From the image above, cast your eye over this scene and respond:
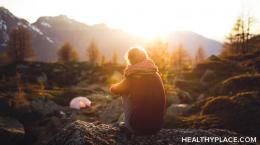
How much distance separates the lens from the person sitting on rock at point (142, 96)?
7.62 metres

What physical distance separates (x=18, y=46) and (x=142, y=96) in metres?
75.0

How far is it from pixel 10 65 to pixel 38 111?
4030 centimetres

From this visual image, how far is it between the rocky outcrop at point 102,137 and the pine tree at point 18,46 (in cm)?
7343

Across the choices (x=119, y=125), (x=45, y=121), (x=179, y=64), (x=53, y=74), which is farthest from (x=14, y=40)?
(x=119, y=125)

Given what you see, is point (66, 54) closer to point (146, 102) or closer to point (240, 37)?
point (240, 37)

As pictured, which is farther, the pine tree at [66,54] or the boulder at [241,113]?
the pine tree at [66,54]

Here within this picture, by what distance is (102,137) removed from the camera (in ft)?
24.2

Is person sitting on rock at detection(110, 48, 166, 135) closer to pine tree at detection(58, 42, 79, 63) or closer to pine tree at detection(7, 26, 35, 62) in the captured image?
pine tree at detection(7, 26, 35, 62)

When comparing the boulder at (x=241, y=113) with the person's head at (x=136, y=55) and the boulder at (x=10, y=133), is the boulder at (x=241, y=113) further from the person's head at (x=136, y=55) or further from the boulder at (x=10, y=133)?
the boulder at (x=10, y=133)

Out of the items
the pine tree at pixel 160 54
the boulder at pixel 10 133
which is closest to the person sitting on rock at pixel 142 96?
the boulder at pixel 10 133

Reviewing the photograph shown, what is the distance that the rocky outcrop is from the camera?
702cm

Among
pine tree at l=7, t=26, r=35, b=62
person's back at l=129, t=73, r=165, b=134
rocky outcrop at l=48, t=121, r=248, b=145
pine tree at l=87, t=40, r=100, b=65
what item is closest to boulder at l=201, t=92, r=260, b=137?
rocky outcrop at l=48, t=121, r=248, b=145

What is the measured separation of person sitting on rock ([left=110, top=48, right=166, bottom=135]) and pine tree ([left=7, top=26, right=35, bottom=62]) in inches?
2906

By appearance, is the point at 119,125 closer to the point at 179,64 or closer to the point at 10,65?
the point at 10,65
